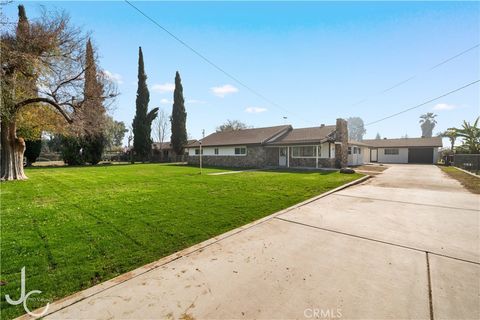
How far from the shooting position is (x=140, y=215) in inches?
241

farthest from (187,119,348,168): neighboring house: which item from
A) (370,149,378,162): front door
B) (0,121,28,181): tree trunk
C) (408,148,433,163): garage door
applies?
(408,148,433,163): garage door

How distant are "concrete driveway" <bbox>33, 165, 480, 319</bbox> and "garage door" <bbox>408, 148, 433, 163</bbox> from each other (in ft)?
111

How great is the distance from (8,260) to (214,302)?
3.35 meters

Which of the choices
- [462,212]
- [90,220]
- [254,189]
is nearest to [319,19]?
[254,189]

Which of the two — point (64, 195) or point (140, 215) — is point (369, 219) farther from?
point (64, 195)

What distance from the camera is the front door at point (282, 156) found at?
23.3m

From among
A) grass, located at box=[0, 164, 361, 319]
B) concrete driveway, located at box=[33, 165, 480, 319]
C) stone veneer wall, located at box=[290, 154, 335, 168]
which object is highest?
stone veneer wall, located at box=[290, 154, 335, 168]

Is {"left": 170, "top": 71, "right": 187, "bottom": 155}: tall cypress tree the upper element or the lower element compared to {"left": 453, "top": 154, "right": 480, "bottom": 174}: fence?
upper

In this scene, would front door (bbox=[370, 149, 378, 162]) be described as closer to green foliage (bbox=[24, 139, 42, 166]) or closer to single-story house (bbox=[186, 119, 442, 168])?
single-story house (bbox=[186, 119, 442, 168])

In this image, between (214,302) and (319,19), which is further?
(319,19)

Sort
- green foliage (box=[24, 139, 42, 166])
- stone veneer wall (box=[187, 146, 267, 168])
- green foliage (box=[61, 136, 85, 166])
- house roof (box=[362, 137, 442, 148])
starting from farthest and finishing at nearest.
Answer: house roof (box=[362, 137, 442, 148]) → green foliage (box=[61, 136, 85, 166]) → green foliage (box=[24, 139, 42, 166]) → stone veneer wall (box=[187, 146, 267, 168])

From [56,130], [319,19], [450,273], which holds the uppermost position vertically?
[319,19]

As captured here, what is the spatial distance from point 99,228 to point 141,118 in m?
32.9

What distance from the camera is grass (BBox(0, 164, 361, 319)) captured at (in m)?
3.25
